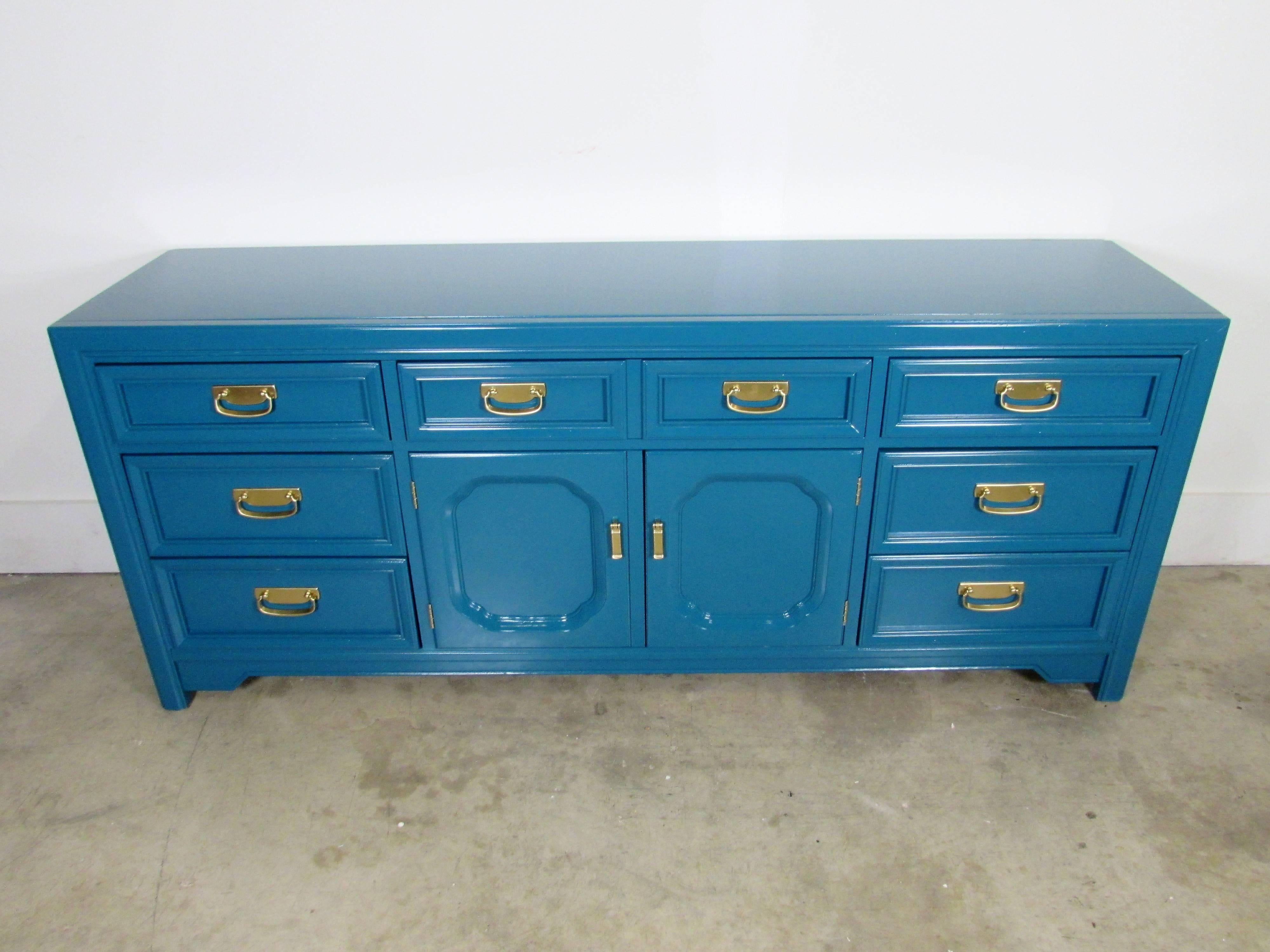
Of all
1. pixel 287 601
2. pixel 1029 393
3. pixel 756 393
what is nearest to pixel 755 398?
pixel 756 393

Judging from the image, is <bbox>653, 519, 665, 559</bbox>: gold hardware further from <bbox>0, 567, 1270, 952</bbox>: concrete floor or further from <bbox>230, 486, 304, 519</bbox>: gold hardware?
<bbox>230, 486, 304, 519</bbox>: gold hardware

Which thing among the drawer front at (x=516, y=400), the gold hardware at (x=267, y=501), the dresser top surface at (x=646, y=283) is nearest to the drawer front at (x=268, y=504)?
the gold hardware at (x=267, y=501)

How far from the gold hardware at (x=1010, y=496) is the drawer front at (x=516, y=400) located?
0.68m

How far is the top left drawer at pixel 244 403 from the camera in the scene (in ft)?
5.08

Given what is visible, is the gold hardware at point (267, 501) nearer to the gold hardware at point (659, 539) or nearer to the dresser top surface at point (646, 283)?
the dresser top surface at point (646, 283)

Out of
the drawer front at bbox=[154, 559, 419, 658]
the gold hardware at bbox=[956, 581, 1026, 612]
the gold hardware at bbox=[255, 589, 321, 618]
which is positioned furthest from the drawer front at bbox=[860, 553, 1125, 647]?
the gold hardware at bbox=[255, 589, 321, 618]

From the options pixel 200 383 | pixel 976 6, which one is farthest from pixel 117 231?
pixel 976 6

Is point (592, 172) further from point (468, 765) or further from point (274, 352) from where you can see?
point (468, 765)

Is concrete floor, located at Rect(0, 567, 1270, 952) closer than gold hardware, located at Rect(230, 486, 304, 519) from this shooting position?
Yes

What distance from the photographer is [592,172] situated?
1884mm

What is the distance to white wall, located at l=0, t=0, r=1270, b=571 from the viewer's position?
1.77 meters

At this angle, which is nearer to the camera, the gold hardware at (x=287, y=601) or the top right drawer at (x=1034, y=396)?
the top right drawer at (x=1034, y=396)

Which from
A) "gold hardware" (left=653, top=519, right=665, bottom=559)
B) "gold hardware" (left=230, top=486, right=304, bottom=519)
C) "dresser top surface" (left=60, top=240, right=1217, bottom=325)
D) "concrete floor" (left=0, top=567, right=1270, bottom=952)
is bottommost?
"concrete floor" (left=0, top=567, right=1270, bottom=952)

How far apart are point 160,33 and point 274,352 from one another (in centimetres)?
77
